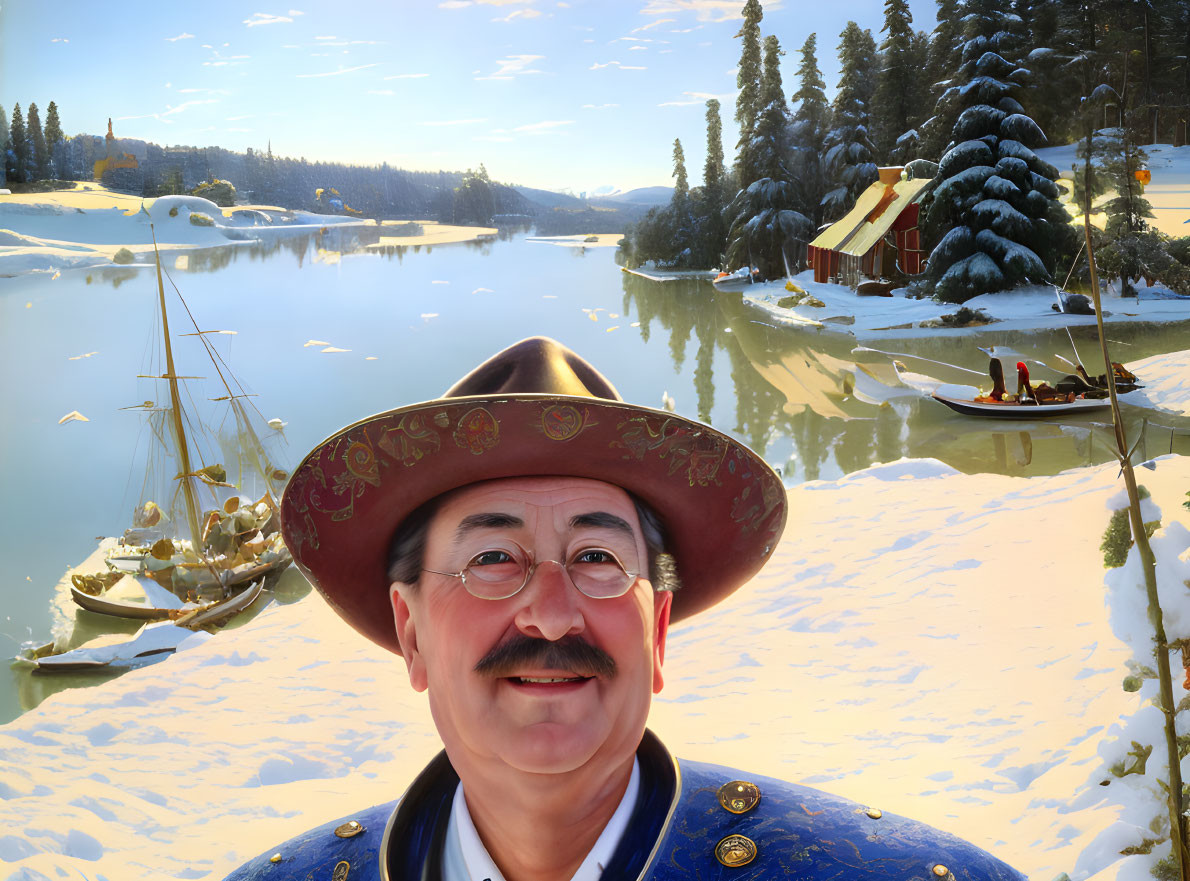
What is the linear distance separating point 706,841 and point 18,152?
7.61 m

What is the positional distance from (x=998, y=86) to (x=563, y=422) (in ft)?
21.4

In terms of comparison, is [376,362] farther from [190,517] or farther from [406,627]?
[406,627]

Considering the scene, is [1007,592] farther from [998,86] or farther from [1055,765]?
[998,86]

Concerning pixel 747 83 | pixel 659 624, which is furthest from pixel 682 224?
pixel 659 624

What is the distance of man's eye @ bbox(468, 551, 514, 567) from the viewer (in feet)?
3.01

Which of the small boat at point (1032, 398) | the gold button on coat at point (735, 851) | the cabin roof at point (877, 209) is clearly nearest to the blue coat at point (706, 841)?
the gold button on coat at point (735, 851)

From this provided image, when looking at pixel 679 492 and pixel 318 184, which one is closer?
pixel 679 492

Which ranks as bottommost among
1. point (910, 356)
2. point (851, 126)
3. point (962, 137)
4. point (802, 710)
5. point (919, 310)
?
point (802, 710)

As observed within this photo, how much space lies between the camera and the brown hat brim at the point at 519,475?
3.04 ft

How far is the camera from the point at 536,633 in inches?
35.0

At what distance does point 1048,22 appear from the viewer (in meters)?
6.03

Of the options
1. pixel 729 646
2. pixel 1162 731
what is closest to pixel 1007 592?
pixel 729 646

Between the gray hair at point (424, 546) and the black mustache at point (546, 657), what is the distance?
158 millimetres

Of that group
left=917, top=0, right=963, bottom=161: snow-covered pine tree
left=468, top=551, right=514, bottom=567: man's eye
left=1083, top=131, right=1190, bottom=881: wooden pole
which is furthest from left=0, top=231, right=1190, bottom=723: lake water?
left=468, top=551, right=514, bottom=567: man's eye
